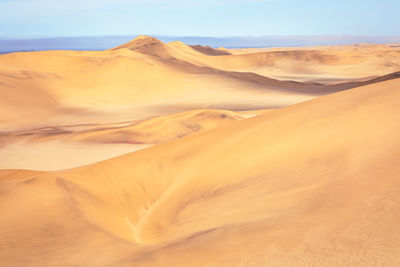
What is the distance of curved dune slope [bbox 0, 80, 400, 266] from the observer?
8.43ft

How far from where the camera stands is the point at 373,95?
18.9 ft

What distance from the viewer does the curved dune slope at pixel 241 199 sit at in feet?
8.43

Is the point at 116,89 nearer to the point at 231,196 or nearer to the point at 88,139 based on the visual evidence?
the point at 88,139

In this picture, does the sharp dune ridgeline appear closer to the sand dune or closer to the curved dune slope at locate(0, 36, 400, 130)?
the sand dune

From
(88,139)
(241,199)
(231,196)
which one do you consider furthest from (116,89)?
(241,199)

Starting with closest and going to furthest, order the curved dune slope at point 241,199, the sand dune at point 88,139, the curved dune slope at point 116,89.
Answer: the curved dune slope at point 241,199, the sand dune at point 88,139, the curved dune slope at point 116,89

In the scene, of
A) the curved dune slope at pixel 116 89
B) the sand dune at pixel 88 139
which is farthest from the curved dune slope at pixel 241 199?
the curved dune slope at pixel 116 89

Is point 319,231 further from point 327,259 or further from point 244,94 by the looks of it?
point 244,94

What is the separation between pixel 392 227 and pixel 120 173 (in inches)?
177

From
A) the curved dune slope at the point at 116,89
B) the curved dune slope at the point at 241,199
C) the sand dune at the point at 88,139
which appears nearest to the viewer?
the curved dune slope at the point at 241,199

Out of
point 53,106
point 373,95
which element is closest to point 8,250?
point 373,95

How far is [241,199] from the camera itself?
4.30 m

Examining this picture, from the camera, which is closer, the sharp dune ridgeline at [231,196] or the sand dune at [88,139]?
the sharp dune ridgeline at [231,196]

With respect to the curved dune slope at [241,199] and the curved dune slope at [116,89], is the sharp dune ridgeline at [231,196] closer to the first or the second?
the curved dune slope at [241,199]
